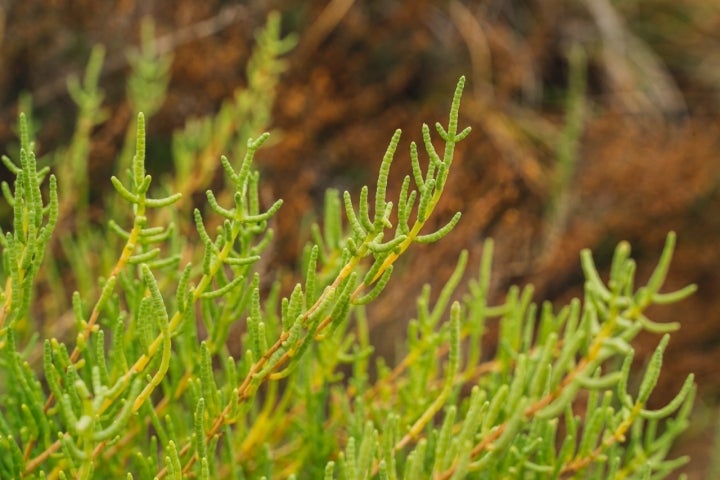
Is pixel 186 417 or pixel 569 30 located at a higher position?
pixel 186 417

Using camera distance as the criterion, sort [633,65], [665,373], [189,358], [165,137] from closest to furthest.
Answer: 1. [189,358]
2. [165,137]
3. [665,373]
4. [633,65]

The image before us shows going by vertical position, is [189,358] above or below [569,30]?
above

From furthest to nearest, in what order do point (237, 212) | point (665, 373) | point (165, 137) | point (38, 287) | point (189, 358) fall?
point (665, 373) → point (165, 137) → point (38, 287) → point (189, 358) → point (237, 212)

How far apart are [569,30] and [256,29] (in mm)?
1314

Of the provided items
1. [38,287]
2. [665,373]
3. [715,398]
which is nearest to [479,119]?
[665,373]

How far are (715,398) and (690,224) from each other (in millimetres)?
585

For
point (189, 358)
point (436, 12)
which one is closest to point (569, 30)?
point (436, 12)

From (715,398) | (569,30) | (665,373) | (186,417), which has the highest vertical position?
(186,417)

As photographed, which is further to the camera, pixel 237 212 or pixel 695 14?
pixel 695 14

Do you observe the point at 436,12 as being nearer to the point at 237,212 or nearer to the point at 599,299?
the point at 599,299

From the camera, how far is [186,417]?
2.53 feet

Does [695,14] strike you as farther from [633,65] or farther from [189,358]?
[189,358]

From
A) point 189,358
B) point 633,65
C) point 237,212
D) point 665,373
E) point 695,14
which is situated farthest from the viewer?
point 695,14

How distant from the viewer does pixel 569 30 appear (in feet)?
10.4
